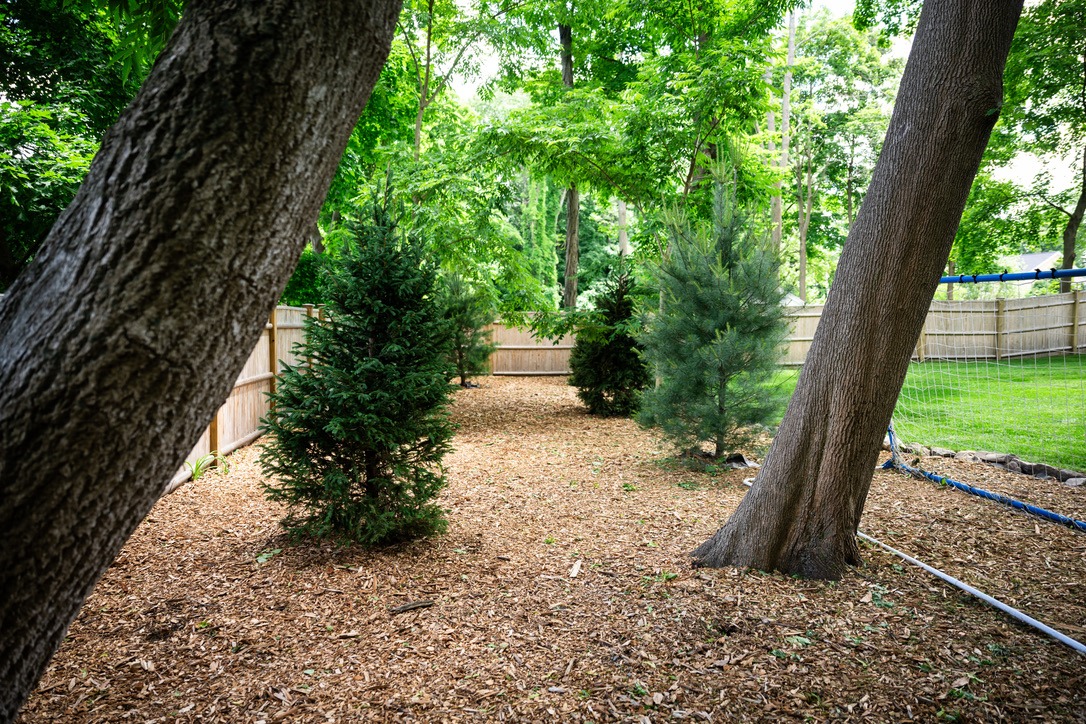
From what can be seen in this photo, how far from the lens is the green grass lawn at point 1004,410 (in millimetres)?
7176

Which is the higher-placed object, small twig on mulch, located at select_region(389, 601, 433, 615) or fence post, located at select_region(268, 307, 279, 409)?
fence post, located at select_region(268, 307, 279, 409)

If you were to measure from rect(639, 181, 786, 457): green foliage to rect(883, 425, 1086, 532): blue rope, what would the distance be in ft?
4.53

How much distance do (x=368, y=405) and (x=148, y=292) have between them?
9.24ft

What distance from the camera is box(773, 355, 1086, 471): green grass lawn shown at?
23.5 feet

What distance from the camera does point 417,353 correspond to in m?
4.06

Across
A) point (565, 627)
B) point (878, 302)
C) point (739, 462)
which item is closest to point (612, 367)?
point (739, 462)

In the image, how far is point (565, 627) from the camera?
9.64ft

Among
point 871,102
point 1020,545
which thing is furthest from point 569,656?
point 871,102

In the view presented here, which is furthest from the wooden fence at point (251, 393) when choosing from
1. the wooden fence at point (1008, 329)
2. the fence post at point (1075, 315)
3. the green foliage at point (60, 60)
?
the fence post at point (1075, 315)

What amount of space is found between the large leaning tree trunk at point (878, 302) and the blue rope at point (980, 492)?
2.18m

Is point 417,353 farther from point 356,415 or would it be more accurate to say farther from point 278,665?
point 278,665

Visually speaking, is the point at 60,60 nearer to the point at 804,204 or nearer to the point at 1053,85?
the point at 1053,85

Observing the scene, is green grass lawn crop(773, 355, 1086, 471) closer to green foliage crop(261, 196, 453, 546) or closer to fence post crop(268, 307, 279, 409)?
green foliage crop(261, 196, 453, 546)

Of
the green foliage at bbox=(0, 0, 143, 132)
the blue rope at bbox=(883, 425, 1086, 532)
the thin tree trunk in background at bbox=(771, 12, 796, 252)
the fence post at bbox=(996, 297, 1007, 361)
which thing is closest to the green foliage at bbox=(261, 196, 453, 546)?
the blue rope at bbox=(883, 425, 1086, 532)
